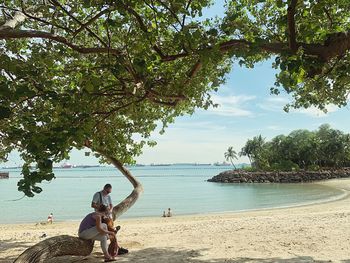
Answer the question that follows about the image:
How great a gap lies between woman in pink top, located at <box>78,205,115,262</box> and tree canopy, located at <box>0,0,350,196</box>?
1688 mm

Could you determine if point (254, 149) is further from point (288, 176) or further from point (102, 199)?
point (102, 199)

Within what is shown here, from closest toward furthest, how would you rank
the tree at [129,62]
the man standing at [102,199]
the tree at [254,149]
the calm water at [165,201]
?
the tree at [129,62] < the man standing at [102,199] < the calm water at [165,201] < the tree at [254,149]

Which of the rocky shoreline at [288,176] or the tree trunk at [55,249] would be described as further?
the rocky shoreline at [288,176]

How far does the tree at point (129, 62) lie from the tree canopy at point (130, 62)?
22 millimetres

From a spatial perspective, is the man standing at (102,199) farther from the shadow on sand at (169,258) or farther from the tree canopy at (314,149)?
the tree canopy at (314,149)

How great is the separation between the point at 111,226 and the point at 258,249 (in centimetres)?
344

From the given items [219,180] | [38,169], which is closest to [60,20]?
[38,169]

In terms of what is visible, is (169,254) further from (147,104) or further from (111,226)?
(147,104)

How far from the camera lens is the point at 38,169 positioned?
4648mm

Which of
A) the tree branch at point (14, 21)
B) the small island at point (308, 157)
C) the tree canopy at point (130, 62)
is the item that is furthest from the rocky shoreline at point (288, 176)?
the tree branch at point (14, 21)

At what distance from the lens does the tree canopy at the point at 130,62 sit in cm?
→ 523

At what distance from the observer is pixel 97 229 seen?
25.6 ft

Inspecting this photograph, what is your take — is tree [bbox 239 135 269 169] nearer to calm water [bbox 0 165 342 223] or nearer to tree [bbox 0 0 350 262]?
calm water [bbox 0 165 342 223]

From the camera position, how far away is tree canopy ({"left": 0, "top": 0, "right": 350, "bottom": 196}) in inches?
206
